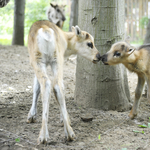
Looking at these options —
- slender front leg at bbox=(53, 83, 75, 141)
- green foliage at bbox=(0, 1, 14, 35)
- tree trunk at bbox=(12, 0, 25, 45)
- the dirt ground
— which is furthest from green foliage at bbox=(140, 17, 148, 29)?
slender front leg at bbox=(53, 83, 75, 141)

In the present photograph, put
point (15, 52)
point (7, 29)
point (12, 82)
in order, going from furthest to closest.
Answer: point (7, 29) → point (15, 52) → point (12, 82)

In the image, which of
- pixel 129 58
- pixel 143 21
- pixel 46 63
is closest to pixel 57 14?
pixel 129 58

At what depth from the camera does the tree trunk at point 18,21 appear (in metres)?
11.6

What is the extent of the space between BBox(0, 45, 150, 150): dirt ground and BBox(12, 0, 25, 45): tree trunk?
5577 millimetres

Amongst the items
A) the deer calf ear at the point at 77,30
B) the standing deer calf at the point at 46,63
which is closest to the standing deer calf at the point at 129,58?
the deer calf ear at the point at 77,30

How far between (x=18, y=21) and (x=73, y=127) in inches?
349

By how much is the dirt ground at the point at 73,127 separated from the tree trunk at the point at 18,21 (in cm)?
558

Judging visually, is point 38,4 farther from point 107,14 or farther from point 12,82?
point 107,14

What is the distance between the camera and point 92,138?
389 centimetres

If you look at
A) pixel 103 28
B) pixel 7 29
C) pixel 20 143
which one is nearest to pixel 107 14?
pixel 103 28

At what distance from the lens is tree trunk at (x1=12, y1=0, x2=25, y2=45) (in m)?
11.6

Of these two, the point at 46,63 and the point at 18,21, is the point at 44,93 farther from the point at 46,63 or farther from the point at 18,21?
the point at 18,21

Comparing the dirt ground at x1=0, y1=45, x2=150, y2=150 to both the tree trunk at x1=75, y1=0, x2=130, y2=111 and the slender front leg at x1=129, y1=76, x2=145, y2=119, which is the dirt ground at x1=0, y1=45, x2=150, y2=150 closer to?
the slender front leg at x1=129, y1=76, x2=145, y2=119

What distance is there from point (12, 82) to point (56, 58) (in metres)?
3.44
